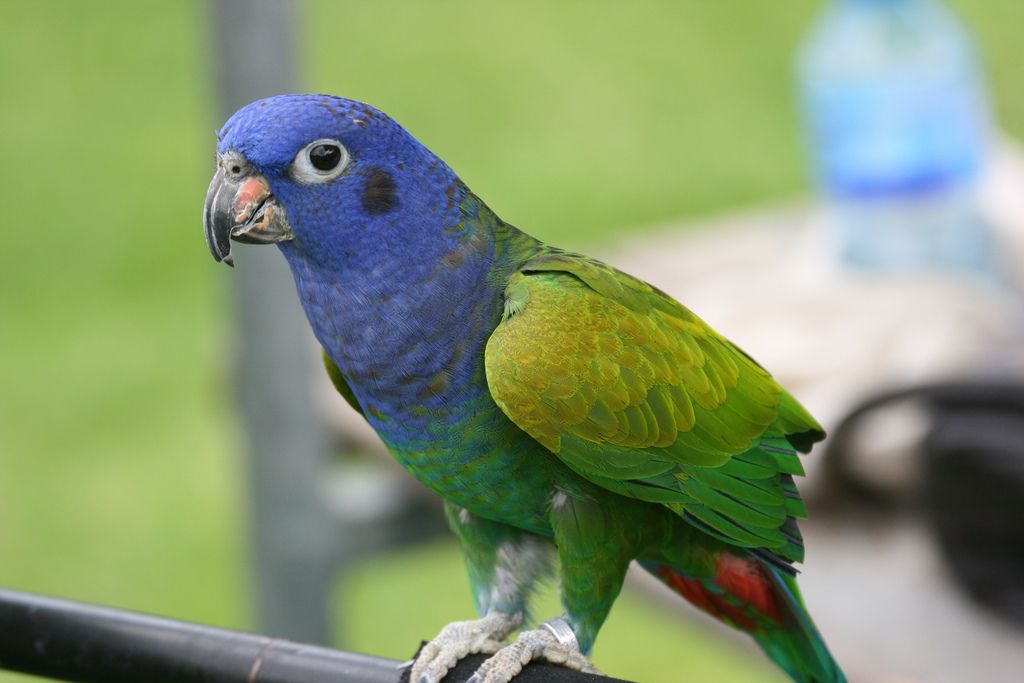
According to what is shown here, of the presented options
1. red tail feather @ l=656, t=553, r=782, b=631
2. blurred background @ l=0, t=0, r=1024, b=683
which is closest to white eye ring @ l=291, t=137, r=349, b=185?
red tail feather @ l=656, t=553, r=782, b=631

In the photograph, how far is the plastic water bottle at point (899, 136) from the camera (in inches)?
95.7

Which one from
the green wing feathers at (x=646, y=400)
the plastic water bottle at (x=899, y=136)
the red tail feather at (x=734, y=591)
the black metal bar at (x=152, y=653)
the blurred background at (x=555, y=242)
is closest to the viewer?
the black metal bar at (x=152, y=653)

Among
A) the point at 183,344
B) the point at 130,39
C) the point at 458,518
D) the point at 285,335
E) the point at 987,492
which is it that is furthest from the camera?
the point at 130,39

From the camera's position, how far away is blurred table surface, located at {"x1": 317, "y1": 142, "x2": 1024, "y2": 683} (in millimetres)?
1579

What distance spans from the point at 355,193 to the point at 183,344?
3308 mm

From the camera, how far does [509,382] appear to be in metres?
1.00

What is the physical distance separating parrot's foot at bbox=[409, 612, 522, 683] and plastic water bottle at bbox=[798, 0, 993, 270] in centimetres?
137

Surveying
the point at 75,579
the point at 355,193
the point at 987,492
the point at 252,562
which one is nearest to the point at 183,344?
the point at 75,579

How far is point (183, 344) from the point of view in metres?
4.17

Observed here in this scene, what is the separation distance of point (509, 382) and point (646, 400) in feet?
0.45

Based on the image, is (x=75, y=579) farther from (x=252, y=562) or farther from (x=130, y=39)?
(x=130, y=39)

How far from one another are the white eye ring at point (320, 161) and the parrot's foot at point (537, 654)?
1.23ft

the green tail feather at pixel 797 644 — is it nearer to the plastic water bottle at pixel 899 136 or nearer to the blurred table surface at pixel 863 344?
the blurred table surface at pixel 863 344

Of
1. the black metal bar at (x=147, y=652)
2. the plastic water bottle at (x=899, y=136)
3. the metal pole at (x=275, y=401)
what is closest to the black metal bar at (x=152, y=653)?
the black metal bar at (x=147, y=652)
